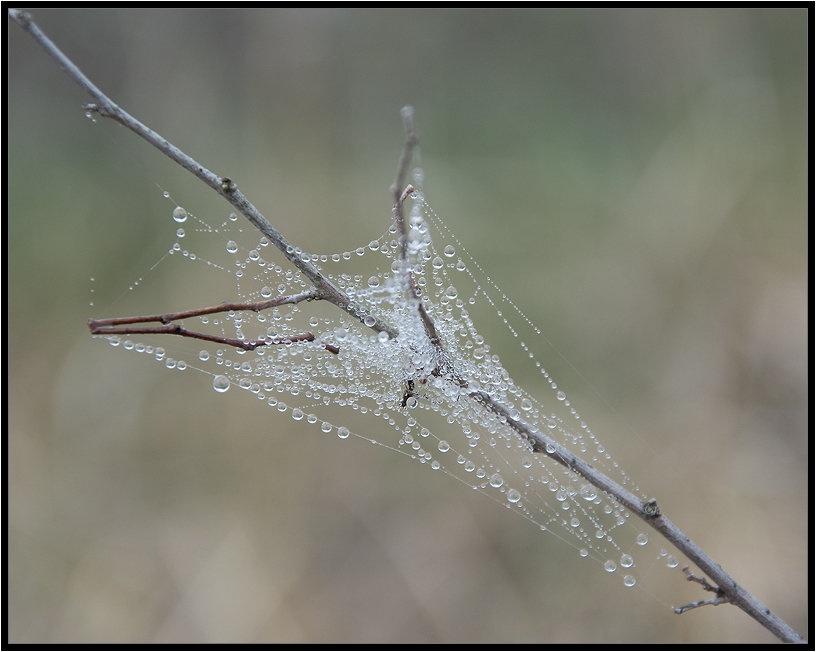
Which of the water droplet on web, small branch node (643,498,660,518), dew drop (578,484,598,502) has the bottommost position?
the water droplet on web

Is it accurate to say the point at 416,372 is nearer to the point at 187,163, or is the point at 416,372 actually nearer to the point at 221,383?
the point at 221,383

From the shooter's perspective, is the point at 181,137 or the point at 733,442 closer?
the point at 733,442

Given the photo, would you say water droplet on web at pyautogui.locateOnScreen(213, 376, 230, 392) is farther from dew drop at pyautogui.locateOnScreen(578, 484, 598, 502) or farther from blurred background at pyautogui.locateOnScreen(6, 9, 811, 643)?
blurred background at pyautogui.locateOnScreen(6, 9, 811, 643)

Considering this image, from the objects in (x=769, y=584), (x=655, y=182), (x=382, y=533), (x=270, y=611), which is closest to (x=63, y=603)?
(x=270, y=611)

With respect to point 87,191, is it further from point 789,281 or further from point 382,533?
point 789,281

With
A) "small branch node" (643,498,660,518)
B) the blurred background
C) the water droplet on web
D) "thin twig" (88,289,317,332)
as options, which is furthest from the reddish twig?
the blurred background

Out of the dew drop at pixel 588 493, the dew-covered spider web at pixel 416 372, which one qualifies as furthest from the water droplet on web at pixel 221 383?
the dew drop at pixel 588 493
